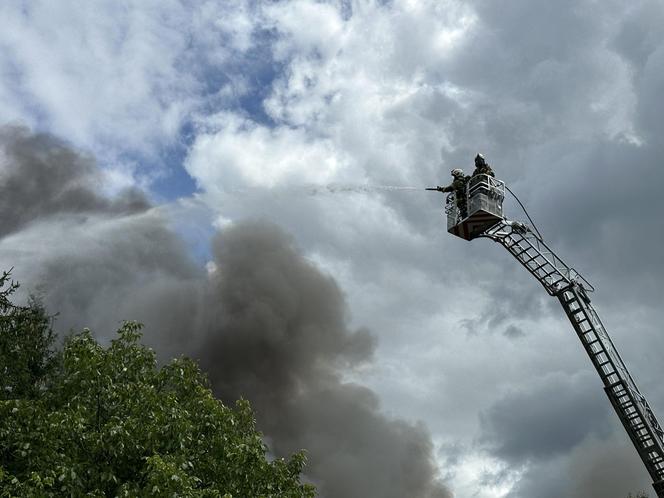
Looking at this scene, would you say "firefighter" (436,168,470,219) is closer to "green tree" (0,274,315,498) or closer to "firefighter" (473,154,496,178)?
"firefighter" (473,154,496,178)

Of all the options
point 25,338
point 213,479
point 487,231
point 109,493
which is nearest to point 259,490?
point 213,479

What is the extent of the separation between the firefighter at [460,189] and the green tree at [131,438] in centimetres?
974

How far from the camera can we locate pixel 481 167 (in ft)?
77.0

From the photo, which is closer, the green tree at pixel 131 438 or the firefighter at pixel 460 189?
the green tree at pixel 131 438

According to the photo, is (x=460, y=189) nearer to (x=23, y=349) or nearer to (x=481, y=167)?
(x=481, y=167)

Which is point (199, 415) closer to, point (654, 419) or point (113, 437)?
point (113, 437)

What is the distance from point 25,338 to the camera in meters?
28.2

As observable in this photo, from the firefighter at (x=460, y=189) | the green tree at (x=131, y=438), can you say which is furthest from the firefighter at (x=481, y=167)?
the green tree at (x=131, y=438)

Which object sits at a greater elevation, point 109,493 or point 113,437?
point 113,437

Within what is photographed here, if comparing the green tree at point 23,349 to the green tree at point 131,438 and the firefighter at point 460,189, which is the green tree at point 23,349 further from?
the firefighter at point 460,189

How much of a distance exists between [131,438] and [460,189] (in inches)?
540

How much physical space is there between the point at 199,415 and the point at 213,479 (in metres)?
1.69

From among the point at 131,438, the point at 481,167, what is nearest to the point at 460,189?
the point at 481,167

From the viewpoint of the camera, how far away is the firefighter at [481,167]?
76.8 feet
